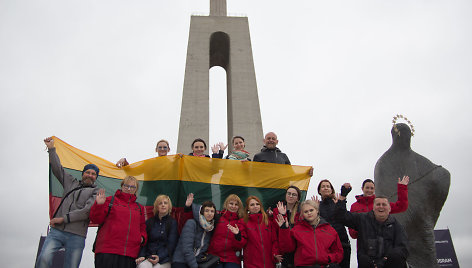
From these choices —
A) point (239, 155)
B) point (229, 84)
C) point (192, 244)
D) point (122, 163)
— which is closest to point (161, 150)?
point (122, 163)

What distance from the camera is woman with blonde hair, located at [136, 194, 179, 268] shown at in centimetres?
416

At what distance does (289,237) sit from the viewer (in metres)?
4.06

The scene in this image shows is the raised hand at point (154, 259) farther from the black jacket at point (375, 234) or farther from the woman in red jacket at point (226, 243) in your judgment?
the black jacket at point (375, 234)

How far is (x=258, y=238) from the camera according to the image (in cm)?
433

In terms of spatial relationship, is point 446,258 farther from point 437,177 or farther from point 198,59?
point 198,59

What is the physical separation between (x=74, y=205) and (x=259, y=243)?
2.47m

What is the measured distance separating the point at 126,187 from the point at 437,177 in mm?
4657

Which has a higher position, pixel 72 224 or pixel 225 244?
pixel 72 224

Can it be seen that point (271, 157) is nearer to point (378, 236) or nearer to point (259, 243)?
point (259, 243)

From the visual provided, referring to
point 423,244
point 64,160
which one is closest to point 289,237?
point 423,244

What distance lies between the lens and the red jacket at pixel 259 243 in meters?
4.23

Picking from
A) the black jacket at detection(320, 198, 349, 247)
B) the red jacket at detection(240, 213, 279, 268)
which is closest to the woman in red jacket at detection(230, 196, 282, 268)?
the red jacket at detection(240, 213, 279, 268)

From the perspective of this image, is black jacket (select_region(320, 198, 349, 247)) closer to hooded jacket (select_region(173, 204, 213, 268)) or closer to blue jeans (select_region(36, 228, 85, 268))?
hooded jacket (select_region(173, 204, 213, 268))

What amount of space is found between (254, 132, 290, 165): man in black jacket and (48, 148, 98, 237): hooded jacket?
2.84 m
